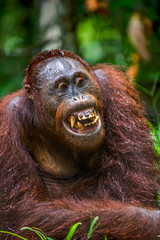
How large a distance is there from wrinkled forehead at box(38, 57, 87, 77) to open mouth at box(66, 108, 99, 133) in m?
0.44

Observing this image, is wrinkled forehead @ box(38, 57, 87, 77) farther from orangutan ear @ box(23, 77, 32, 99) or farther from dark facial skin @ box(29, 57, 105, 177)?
orangutan ear @ box(23, 77, 32, 99)

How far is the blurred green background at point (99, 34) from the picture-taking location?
798cm

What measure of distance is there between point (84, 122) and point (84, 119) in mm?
36

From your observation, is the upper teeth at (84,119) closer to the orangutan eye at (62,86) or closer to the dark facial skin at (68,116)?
the dark facial skin at (68,116)

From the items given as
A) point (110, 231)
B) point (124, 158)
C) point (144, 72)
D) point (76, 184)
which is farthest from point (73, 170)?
point (144, 72)

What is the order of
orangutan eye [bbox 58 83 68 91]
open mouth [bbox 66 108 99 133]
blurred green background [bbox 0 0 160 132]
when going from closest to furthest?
open mouth [bbox 66 108 99 133]
orangutan eye [bbox 58 83 68 91]
blurred green background [bbox 0 0 160 132]

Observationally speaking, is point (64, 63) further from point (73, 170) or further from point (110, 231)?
point (110, 231)

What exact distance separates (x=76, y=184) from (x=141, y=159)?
25.9 inches

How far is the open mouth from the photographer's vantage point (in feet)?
12.1

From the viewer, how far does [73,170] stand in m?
4.28

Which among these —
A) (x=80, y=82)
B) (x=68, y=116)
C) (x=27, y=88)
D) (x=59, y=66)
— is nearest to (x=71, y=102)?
(x=68, y=116)

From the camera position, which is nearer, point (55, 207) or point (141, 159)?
point (55, 207)

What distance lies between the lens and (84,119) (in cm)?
370

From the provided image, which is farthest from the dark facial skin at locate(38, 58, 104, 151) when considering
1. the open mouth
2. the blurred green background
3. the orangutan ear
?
the blurred green background
